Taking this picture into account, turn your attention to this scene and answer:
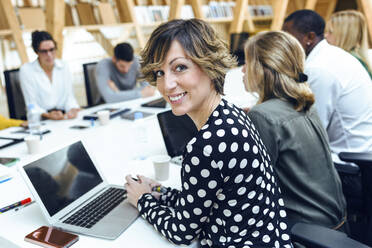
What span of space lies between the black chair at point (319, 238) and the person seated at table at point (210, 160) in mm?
46

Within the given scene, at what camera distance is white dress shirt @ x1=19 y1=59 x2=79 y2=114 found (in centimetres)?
272

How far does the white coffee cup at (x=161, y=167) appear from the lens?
1328 mm

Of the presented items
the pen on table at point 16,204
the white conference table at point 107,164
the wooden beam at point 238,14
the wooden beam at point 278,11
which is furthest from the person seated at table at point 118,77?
the wooden beam at point 278,11

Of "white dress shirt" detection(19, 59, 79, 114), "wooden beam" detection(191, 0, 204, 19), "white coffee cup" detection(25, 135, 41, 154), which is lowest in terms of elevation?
"white coffee cup" detection(25, 135, 41, 154)

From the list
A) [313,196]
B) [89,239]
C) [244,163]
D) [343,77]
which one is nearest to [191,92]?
[244,163]

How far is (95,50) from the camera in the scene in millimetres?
4914

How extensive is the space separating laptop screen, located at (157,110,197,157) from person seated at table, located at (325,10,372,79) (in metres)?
1.67

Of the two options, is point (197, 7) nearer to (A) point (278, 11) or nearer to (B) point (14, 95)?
(A) point (278, 11)

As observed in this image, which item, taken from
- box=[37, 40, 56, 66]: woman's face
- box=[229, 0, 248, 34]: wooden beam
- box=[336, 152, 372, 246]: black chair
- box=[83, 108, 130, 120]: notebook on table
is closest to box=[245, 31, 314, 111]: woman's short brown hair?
box=[336, 152, 372, 246]: black chair

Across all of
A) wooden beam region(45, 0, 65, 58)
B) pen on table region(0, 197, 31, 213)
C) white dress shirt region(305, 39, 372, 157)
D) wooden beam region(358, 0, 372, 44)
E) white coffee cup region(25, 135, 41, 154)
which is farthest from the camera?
wooden beam region(358, 0, 372, 44)

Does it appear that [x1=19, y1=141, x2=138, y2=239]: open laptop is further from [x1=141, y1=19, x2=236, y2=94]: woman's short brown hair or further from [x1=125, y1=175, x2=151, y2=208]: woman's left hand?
[x1=141, y1=19, x2=236, y2=94]: woman's short brown hair

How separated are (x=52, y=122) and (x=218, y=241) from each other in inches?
75.3

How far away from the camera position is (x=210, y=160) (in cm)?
84

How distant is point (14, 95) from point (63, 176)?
202 centimetres
